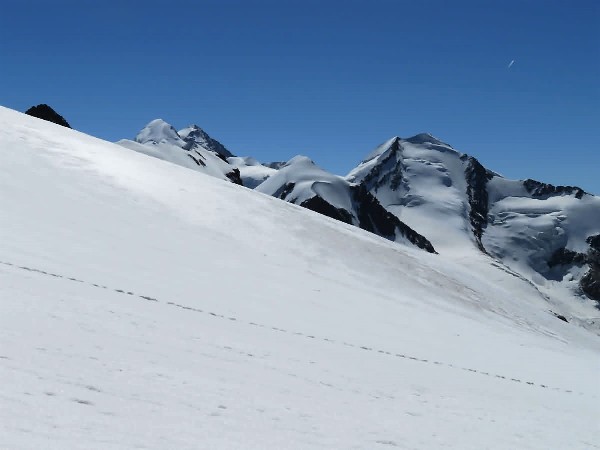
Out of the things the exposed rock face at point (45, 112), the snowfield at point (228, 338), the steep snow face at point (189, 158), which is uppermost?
the steep snow face at point (189, 158)

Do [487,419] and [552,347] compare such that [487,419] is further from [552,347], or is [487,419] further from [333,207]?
[333,207]

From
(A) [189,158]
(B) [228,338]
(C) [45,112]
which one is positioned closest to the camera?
(B) [228,338]

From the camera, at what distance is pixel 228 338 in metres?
10.4

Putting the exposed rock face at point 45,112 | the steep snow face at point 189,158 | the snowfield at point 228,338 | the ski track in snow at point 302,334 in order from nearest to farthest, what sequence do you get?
the snowfield at point 228,338
the ski track in snow at point 302,334
the exposed rock face at point 45,112
the steep snow face at point 189,158

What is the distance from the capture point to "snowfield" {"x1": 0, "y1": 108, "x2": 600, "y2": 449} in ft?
20.1

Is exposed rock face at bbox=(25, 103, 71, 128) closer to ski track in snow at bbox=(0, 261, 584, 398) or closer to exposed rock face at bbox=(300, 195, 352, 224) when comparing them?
exposed rock face at bbox=(300, 195, 352, 224)

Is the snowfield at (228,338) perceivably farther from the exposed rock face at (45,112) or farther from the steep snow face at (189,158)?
the steep snow face at (189,158)

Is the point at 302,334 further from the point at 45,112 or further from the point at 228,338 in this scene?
the point at 45,112

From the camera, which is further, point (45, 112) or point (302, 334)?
point (45, 112)

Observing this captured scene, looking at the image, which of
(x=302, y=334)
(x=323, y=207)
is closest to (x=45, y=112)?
(x=323, y=207)

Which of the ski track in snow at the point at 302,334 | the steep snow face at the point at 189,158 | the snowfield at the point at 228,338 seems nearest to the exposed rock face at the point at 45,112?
the steep snow face at the point at 189,158

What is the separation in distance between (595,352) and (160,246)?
23518 millimetres

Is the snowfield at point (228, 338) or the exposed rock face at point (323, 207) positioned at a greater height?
the exposed rock face at point (323, 207)

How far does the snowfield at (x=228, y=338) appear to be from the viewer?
242 inches
